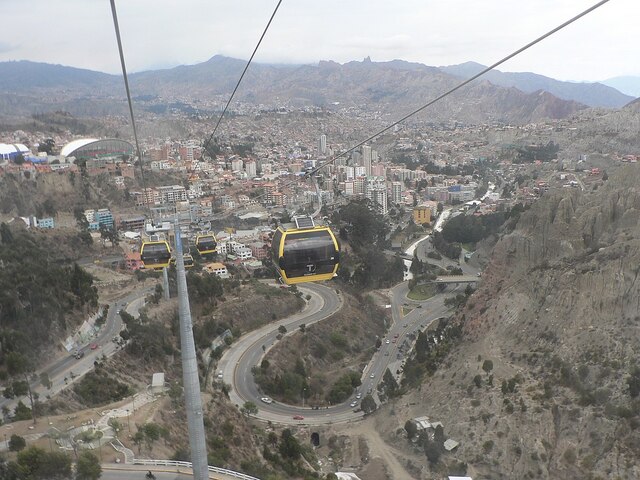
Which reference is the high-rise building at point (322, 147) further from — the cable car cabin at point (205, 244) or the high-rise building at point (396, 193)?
the cable car cabin at point (205, 244)

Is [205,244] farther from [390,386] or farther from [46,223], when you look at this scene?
[390,386]

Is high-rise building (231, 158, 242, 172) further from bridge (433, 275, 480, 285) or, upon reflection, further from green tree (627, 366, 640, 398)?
green tree (627, 366, 640, 398)

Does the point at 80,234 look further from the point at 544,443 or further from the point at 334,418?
the point at 544,443

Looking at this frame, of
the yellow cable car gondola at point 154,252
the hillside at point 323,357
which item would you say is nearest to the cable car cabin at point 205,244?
the yellow cable car gondola at point 154,252

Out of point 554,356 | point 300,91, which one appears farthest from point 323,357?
point 300,91

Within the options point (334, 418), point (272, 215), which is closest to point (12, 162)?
point (272, 215)
